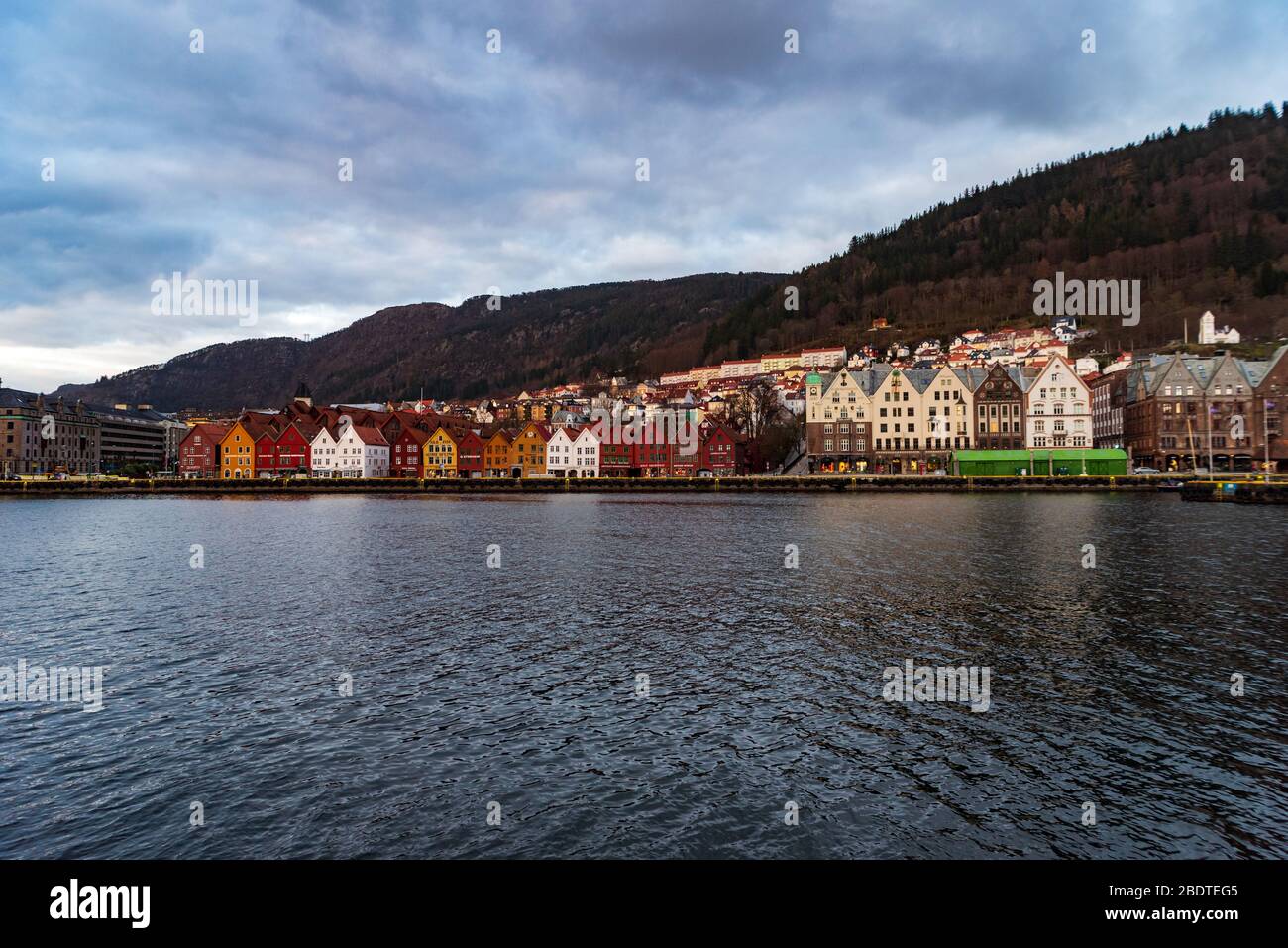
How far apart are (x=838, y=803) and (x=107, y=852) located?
1126 cm

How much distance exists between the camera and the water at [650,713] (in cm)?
1168

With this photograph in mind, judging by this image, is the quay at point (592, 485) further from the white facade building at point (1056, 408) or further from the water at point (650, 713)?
the water at point (650, 713)

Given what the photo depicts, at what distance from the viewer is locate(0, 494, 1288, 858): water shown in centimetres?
1168

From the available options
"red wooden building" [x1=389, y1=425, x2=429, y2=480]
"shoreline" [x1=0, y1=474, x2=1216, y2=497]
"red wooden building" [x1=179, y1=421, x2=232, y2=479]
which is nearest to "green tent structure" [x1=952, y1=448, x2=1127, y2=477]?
"shoreline" [x1=0, y1=474, x2=1216, y2=497]

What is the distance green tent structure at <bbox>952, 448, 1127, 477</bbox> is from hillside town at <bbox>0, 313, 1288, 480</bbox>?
258 mm

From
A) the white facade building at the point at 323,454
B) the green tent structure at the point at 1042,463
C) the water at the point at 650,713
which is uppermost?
A: the white facade building at the point at 323,454

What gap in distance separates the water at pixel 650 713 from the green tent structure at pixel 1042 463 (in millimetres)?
85161

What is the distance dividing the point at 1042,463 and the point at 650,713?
121 meters

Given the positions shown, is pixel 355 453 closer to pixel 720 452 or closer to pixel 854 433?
pixel 720 452

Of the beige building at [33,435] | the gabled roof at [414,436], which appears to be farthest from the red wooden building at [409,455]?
the beige building at [33,435]

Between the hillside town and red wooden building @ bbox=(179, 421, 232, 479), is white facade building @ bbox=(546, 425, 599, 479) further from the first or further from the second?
red wooden building @ bbox=(179, 421, 232, 479)

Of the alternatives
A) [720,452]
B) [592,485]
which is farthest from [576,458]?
[720,452]

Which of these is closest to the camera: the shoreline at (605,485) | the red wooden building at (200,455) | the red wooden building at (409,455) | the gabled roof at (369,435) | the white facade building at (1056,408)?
the shoreline at (605,485)

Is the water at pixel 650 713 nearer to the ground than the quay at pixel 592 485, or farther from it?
nearer to the ground
